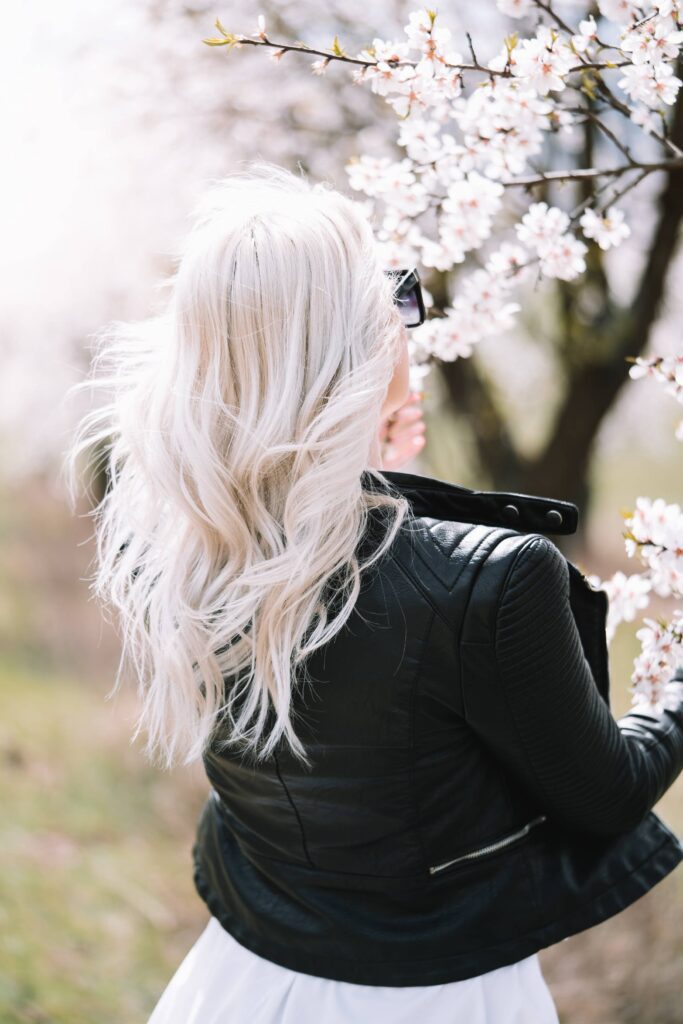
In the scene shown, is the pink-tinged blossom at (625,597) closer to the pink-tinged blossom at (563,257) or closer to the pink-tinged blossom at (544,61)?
the pink-tinged blossom at (563,257)

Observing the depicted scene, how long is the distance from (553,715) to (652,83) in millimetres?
896

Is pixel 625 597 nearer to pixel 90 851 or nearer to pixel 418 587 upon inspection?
pixel 418 587

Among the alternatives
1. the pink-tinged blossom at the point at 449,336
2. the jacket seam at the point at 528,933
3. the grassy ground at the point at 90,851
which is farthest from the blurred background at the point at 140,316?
the jacket seam at the point at 528,933

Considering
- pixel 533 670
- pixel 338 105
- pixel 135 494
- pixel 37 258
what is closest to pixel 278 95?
pixel 338 105

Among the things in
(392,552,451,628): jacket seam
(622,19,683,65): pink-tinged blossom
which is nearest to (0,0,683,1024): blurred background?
(622,19,683,65): pink-tinged blossom

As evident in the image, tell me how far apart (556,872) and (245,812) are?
0.43 metres

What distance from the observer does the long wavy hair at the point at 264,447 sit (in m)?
1.11

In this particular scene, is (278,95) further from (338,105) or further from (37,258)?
(37,258)

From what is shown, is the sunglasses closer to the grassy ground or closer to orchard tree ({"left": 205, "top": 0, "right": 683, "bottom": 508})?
orchard tree ({"left": 205, "top": 0, "right": 683, "bottom": 508})

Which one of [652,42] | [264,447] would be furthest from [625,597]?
[652,42]

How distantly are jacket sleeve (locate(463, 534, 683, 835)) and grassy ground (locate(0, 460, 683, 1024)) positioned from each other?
1236 millimetres

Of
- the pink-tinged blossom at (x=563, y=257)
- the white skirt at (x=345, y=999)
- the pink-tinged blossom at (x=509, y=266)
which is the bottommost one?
the white skirt at (x=345, y=999)

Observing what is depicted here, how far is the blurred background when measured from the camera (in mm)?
2965

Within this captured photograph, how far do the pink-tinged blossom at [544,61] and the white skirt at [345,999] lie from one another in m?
1.23
